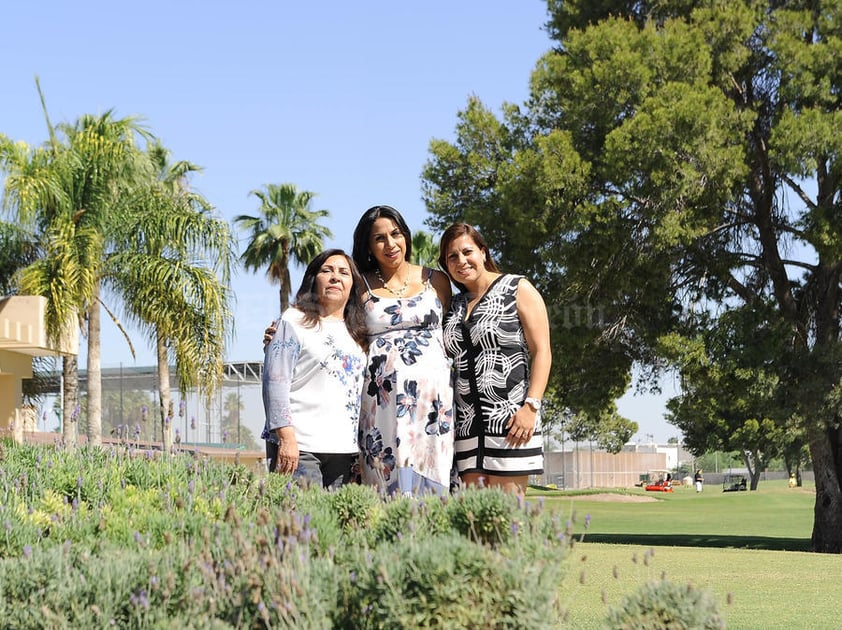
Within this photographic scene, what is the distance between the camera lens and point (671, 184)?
58.6 ft

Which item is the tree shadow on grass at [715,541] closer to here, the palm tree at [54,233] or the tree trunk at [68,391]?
the tree trunk at [68,391]

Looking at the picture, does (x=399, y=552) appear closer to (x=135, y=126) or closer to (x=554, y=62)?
(x=554, y=62)

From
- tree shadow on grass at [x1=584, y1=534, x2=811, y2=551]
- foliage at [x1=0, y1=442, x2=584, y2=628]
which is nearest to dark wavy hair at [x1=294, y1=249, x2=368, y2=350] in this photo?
foliage at [x1=0, y1=442, x2=584, y2=628]

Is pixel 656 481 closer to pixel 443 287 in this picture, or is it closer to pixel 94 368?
pixel 94 368

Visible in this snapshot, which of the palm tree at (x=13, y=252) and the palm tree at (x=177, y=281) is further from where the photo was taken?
the palm tree at (x=13, y=252)

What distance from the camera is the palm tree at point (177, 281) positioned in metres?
19.1

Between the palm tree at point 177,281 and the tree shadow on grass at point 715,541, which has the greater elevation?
the palm tree at point 177,281

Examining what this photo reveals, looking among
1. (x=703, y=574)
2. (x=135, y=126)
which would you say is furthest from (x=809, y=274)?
(x=135, y=126)

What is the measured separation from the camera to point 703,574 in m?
11.8

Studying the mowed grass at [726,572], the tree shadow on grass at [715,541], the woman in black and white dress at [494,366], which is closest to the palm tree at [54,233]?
the mowed grass at [726,572]

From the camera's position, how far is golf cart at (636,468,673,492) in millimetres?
72750

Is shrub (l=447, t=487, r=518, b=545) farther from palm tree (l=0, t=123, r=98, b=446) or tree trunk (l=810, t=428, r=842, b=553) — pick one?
tree trunk (l=810, t=428, r=842, b=553)

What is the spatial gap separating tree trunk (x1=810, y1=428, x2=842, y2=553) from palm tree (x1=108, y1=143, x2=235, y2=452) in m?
12.2

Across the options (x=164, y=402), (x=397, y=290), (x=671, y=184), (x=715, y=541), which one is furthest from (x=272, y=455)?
(x=715, y=541)
